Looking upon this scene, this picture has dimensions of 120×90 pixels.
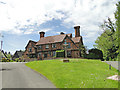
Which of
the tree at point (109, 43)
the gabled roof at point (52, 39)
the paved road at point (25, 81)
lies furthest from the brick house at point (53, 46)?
the paved road at point (25, 81)

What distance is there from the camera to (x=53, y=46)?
5081 cm

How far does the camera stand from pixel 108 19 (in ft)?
127

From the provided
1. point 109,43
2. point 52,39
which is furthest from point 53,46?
point 109,43

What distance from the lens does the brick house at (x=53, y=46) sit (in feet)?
155

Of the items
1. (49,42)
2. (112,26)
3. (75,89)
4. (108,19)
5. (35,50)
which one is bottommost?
(75,89)

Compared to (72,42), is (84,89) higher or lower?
lower

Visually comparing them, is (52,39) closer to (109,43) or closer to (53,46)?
(53,46)

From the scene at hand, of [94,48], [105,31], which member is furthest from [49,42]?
[105,31]

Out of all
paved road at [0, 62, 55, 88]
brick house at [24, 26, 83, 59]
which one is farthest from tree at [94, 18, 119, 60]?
paved road at [0, 62, 55, 88]

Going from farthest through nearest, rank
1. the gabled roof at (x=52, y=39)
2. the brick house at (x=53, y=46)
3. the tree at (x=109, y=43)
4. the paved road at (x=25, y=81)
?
1. the gabled roof at (x=52, y=39)
2. the brick house at (x=53, y=46)
3. the tree at (x=109, y=43)
4. the paved road at (x=25, y=81)

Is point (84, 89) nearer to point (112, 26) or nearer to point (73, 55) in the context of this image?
point (112, 26)

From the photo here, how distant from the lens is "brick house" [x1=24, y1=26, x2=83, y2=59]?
47281 mm

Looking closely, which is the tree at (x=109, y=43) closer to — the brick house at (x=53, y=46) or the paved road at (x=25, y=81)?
the brick house at (x=53, y=46)

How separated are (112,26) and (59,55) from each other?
67.8ft
